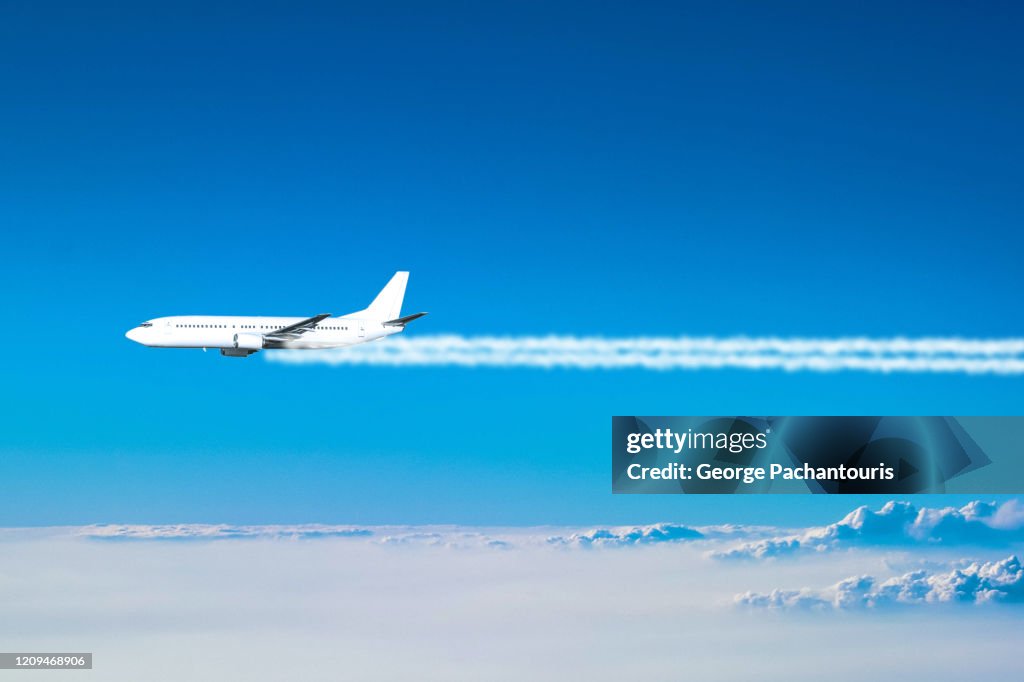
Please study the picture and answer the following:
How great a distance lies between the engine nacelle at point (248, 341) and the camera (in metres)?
103

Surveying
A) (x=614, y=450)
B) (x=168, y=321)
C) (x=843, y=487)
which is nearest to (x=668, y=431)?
(x=614, y=450)

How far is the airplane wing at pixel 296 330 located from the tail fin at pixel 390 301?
7.78m

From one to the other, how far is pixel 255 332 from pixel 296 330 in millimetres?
4682

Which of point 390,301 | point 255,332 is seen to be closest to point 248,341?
point 255,332

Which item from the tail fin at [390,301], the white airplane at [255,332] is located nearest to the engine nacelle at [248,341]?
the white airplane at [255,332]

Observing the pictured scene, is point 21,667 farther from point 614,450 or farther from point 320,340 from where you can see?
point 614,450

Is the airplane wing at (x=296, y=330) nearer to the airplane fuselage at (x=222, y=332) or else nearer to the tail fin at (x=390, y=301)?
the airplane fuselage at (x=222, y=332)

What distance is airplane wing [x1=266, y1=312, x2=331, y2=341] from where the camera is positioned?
10281 cm

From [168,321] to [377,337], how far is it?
24411 mm

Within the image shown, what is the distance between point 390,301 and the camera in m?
110

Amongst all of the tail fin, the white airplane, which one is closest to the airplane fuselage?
the white airplane

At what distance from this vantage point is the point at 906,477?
8931 centimetres

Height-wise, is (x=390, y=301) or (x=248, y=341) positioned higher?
(x=390, y=301)

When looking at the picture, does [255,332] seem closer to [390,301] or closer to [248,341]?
[248,341]
